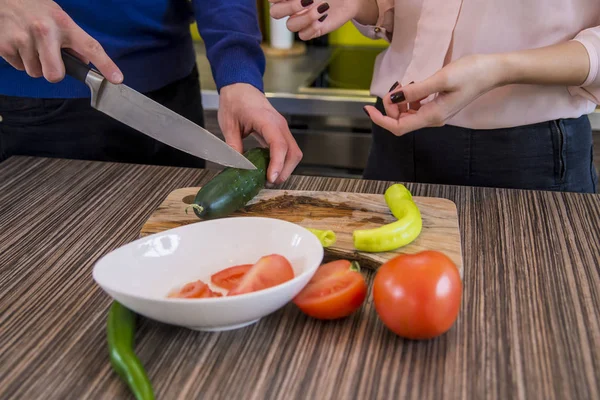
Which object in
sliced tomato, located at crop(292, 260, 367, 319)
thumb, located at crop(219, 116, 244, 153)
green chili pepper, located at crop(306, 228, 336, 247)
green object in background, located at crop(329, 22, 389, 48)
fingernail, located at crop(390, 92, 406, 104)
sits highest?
fingernail, located at crop(390, 92, 406, 104)

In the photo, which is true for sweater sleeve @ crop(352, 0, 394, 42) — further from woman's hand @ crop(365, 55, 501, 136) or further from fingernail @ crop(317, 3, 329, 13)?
woman's hand @ crop(365, 55, 501, 136)

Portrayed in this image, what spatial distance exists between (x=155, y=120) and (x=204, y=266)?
0.99 feet

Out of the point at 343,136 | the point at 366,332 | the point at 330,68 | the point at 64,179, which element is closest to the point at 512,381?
the point at 366,332

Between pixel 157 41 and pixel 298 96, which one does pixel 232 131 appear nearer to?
pixel 157 41

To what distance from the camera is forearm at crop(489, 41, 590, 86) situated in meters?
0.99

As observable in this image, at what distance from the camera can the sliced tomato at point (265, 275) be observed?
2.38ft

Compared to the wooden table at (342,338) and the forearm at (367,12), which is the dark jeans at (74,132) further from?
the forearm at (367,12)

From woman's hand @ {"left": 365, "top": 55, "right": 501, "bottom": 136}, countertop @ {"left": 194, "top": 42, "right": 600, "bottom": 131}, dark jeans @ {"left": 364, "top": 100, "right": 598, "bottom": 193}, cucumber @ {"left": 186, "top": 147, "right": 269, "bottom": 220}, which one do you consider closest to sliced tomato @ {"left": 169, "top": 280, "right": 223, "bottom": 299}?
cucumber @ {"left": 186, "top": 147, "right": 269, "bottom": 220}

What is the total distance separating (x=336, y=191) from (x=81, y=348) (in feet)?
1.87

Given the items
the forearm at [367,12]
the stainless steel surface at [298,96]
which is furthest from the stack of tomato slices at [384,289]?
the stainless steel surface at [298,96]

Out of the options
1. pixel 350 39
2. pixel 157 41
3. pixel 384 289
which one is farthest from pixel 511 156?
pixel 350 39

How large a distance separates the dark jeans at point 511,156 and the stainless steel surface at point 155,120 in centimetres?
44

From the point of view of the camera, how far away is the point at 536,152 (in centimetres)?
117

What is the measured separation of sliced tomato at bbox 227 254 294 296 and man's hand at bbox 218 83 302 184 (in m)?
0.35
